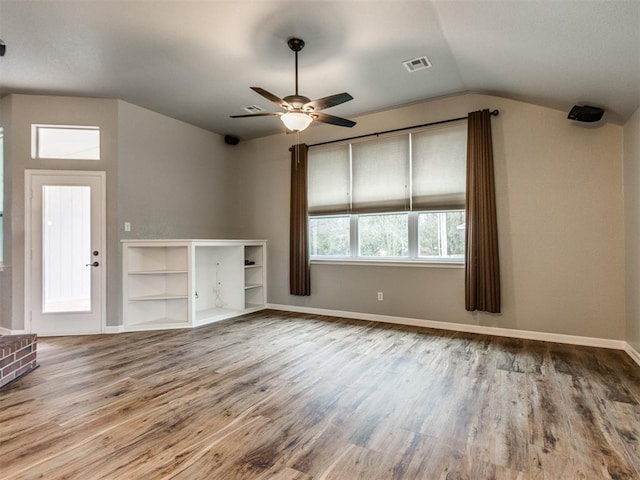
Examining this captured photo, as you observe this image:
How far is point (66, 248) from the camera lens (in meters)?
4.41

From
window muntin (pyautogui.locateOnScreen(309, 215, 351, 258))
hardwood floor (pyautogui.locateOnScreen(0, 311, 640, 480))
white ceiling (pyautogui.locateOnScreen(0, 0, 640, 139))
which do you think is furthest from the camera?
window muntin (pyautogui.locateOnScreen(309, 215, 351, 258))

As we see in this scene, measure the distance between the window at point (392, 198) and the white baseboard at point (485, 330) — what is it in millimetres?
866

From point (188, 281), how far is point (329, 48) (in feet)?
11.2

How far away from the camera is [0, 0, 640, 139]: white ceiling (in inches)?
99.5

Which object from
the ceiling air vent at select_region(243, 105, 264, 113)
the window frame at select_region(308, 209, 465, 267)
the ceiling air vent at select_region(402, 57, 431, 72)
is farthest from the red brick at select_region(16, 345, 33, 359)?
the ceiling air vent at select_region(402, 57, 431, 72)

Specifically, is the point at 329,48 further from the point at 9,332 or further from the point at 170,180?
the point at 9,332

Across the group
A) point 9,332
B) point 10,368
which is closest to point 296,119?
point 10,368

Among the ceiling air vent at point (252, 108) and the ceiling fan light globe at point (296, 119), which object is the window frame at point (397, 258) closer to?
the ceiling air vent at point (252, 108)

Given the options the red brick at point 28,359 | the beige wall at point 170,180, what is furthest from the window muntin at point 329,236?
the red brick at point 28,359

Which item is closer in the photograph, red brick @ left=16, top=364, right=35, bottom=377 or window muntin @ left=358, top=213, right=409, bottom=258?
red brick @ left=16, top=364, right=35, bottom=377

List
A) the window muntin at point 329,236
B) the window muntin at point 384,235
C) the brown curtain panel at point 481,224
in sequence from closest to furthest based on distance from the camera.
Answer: the brown curtain panel at point 481,224 → the window muntin at point 384,235 → the window muntin at point 329,236

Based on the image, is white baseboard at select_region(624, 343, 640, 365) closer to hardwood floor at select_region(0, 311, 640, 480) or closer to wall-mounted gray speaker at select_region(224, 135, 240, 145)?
hardwood floor at select_region(0, 311, 640, 480)

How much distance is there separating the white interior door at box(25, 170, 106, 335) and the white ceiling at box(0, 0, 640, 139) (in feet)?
Answer: 4.00

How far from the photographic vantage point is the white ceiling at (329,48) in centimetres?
253
